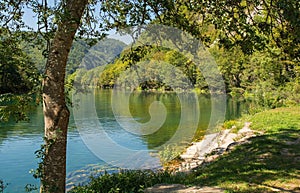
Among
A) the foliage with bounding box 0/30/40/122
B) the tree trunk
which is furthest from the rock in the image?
the foliage with bounding box 0/30/40/122

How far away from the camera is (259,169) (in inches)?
254

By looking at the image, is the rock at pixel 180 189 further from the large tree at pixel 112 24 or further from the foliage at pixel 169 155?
the foliage at pixel 169 155

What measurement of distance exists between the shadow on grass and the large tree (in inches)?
89.0

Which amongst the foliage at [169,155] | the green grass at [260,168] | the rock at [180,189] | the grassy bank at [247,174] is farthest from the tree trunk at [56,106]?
the foliage at [169,155]

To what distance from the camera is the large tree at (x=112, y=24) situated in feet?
15.5

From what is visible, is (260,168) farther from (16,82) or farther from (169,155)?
(169,155)

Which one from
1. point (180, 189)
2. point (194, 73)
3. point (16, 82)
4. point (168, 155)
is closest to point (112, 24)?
point (16, 82)

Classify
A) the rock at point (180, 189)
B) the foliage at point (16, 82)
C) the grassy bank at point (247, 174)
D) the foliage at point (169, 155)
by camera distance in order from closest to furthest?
1. the foliage at point (16, 82)
2. the rock at point (180, 189)
3. the grassy bank at point (247, 174)
4. the foliage at point (169, 155)

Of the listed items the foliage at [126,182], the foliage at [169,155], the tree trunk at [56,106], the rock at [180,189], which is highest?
the tree trunk at [56,106]

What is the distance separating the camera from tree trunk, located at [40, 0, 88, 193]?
4.74m

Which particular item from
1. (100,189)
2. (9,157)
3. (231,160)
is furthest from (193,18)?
(9,157)

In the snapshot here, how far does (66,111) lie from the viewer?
4.89 metres

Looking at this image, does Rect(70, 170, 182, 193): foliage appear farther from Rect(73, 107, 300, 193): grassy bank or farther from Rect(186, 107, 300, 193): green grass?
Rect(186, 107, 300, 193): green grass

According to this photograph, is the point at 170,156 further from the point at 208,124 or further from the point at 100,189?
the point at 208,124
